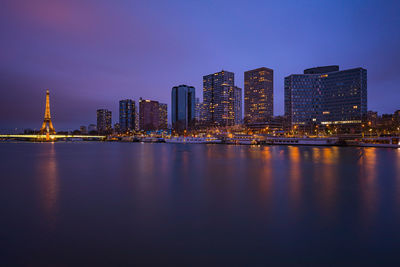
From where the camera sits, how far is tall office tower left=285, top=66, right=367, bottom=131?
454 feet

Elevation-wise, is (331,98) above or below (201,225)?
above

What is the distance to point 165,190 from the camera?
1514 centimetres

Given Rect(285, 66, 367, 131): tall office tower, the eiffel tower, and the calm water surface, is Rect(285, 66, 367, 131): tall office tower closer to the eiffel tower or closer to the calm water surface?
the calm water surface

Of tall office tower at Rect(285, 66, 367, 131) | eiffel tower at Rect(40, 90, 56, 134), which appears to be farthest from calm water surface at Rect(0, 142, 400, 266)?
eiffel tower at Rect(40, 90, 56, 134)

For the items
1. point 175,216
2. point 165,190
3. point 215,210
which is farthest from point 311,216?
point 165,190

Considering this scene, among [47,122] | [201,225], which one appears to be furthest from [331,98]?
[47,122]

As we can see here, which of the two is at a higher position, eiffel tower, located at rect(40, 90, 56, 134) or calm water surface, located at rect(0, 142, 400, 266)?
eiffel tower, located at rect(40, 90, 56, 134)

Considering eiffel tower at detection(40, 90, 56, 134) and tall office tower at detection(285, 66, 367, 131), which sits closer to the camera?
tall office tower at detection(285, 66, 367, 131)

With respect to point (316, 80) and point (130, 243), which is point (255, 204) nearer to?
point (130, 243)

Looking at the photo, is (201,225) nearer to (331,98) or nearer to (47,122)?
(331,98)

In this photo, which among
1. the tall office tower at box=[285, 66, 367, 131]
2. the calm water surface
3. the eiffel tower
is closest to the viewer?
the calm water surface

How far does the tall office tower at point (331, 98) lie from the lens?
454 ft

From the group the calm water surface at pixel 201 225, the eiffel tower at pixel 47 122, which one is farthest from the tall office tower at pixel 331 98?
the eiffel tower at pixel 47 122

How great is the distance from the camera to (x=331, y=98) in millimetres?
149500
